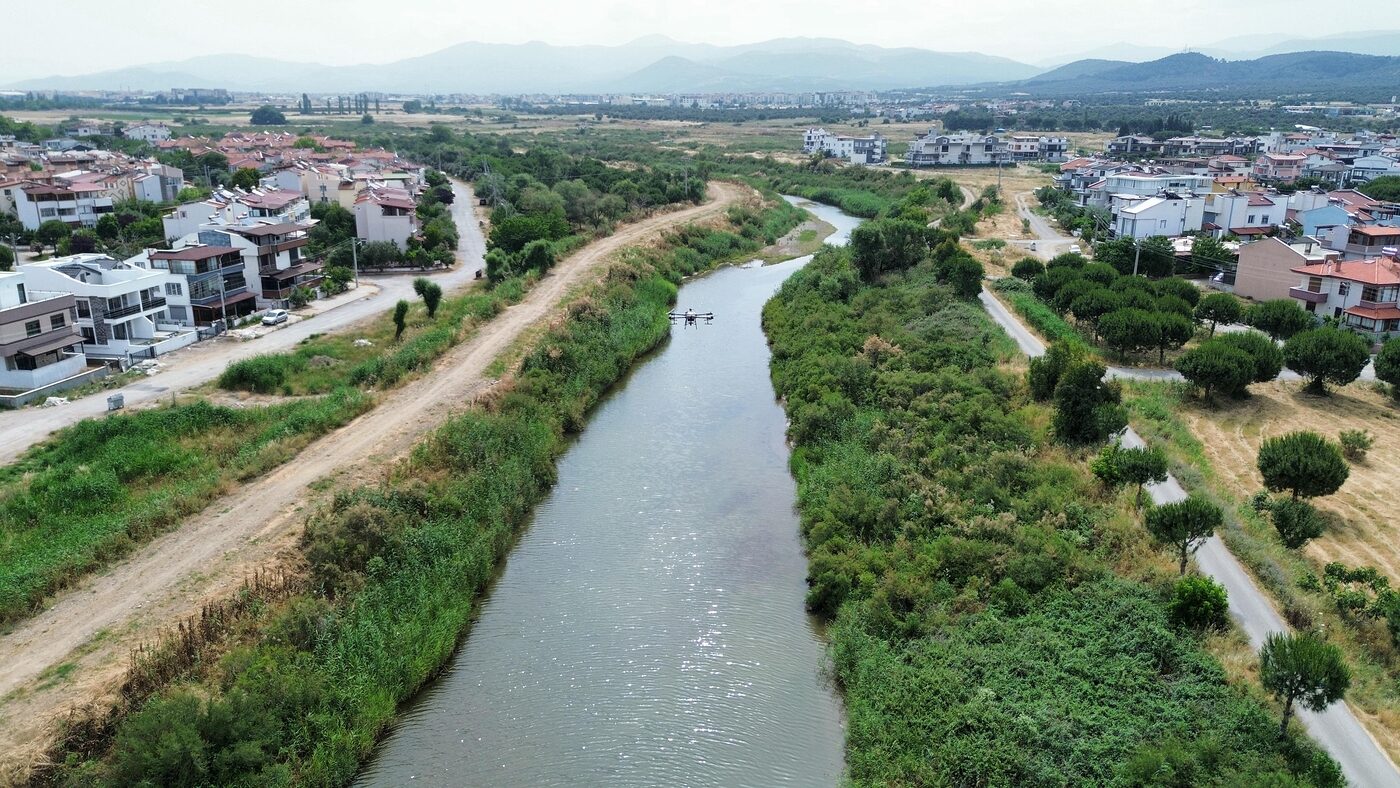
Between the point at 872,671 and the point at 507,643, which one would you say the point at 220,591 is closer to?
the point at 507,643

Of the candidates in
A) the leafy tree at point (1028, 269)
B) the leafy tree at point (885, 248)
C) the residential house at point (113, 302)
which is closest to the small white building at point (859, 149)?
the leafy tree at point (885, 248)

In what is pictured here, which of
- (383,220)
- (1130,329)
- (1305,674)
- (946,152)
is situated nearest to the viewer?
(1305,674)

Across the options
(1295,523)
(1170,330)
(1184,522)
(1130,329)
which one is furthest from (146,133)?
(1295,523)

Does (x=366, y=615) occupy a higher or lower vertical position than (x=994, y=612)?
lower

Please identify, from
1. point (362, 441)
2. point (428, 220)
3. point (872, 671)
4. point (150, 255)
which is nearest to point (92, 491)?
point (362, 441)

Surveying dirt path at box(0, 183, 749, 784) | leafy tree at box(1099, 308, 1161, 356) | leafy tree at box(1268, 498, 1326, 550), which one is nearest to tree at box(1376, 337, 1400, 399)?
leafy tree at box(1099, 308, 1161, 356)

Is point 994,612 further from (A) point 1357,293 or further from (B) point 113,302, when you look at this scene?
(B) point 113,302
